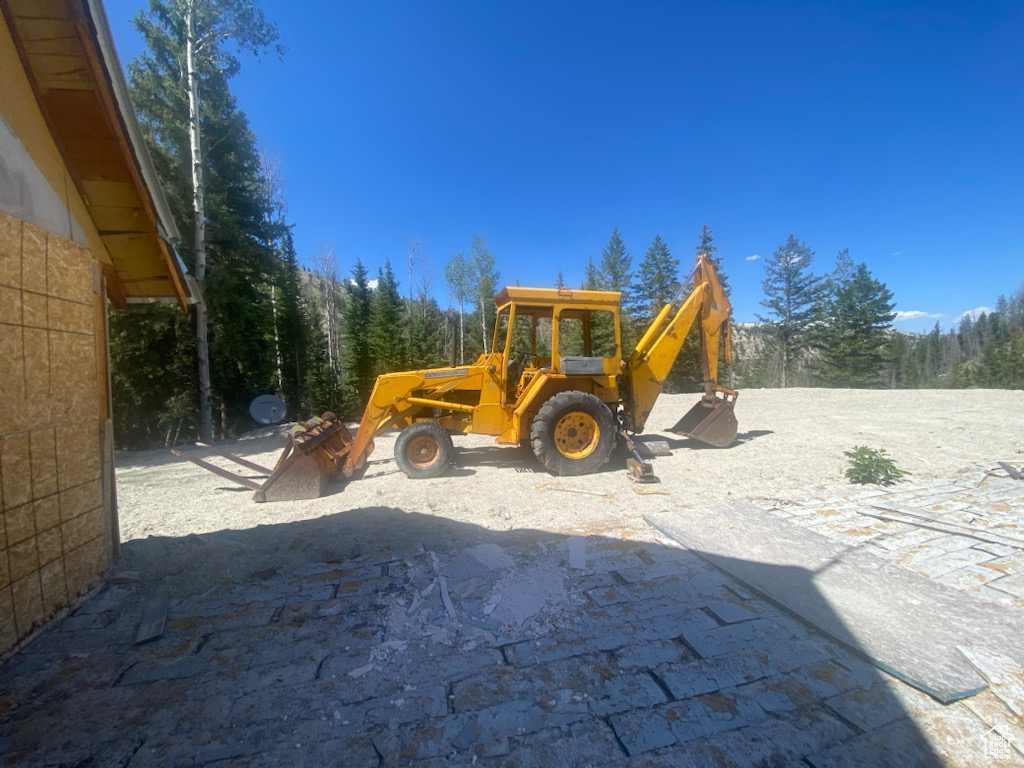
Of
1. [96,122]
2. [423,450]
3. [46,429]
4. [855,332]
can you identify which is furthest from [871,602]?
[855,332]

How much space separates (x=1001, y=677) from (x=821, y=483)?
11.5 feet

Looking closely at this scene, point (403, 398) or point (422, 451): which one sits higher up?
point (403, 398)

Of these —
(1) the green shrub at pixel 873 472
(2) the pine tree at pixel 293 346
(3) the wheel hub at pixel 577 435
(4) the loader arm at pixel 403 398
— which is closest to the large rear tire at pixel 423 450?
(4) the loader arm at pixel 403 398

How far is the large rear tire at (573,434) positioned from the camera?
18.7 ft

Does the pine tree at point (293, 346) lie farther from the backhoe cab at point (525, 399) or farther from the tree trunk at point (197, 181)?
the backhoe cab at point (525, 399)

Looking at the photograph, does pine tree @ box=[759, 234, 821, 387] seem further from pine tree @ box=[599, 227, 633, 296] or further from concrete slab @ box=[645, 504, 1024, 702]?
concrete slab @ box=[645, 504, 1024, 702]

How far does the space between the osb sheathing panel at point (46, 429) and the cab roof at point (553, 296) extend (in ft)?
13.9

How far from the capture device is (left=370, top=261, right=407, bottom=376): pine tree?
23.5 metres

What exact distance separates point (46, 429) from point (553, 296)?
514 centimetres

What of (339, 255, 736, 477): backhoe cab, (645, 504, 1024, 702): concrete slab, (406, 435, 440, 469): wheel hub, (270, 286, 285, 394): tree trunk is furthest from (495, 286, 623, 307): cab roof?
(270, 286, 285, 394): tree trunk

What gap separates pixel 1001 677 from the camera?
1929 mm

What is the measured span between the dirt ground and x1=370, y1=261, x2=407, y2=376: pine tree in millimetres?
14371

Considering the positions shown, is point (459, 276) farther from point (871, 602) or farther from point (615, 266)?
point (871, 602)

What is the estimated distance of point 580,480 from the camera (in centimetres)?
556
